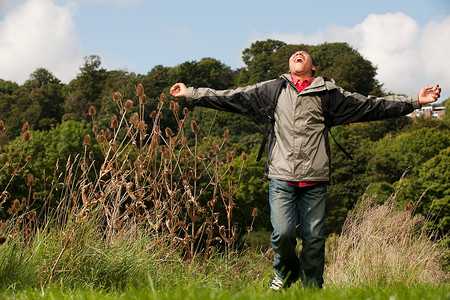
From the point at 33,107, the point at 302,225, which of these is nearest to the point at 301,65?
the point at 302,225

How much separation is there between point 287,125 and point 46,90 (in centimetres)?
5885

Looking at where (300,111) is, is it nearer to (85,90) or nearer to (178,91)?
(178,91)

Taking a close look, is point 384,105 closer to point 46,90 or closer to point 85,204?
point 85,204

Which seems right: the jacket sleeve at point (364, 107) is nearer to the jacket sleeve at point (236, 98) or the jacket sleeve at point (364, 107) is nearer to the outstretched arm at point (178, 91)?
the jacket sleeve at point (236, 98)

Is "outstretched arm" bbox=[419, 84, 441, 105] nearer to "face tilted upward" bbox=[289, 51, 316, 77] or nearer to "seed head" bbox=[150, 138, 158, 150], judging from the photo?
"face tilted upward" bbox=[289, 51, 316, 77]

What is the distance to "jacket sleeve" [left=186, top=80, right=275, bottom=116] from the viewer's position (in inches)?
162

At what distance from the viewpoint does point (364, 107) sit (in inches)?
160

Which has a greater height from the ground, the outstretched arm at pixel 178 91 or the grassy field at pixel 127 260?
the outstretched arm at pixel 178 91

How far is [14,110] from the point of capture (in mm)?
57531

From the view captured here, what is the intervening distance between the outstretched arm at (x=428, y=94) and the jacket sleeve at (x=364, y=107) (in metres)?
0.04

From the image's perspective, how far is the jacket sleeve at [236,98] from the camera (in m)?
4.12

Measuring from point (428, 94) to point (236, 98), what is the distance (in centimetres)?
140

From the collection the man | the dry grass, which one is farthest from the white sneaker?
the dry grass

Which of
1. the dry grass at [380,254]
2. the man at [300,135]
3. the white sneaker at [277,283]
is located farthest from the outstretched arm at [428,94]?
the white sneaker at [277,283]
